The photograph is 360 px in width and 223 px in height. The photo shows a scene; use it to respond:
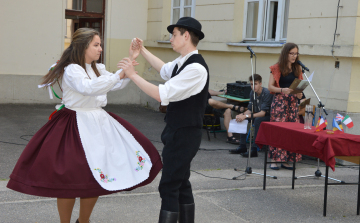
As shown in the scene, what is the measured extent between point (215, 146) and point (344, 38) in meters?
2.79

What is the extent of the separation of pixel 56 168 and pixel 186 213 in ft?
3.67

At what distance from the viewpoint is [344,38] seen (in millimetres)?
6855

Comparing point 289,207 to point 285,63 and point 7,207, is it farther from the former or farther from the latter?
point 7,207

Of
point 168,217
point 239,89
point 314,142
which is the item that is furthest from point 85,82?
point 239,89

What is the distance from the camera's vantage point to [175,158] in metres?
3.32

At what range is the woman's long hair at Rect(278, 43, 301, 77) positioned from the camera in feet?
20.4

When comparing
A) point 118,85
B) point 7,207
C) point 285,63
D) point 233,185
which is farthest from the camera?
point 285,63

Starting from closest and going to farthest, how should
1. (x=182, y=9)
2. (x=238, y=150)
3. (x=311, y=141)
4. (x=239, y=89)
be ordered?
(x=311, y=141) → (x=238, y=150) → (x=239, y=89) → (x=182, y=9)

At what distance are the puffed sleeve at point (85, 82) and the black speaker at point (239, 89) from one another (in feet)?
16.6

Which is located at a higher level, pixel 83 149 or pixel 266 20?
pixel 266 20

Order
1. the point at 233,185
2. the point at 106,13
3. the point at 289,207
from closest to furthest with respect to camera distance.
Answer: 1. the point at 289,207
2. the point at 233,185
3. the point at 106,13

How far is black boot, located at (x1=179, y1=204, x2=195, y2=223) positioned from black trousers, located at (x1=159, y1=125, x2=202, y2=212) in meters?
0.20

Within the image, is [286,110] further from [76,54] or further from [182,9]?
[182,9]

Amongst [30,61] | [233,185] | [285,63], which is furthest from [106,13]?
[233,185]
